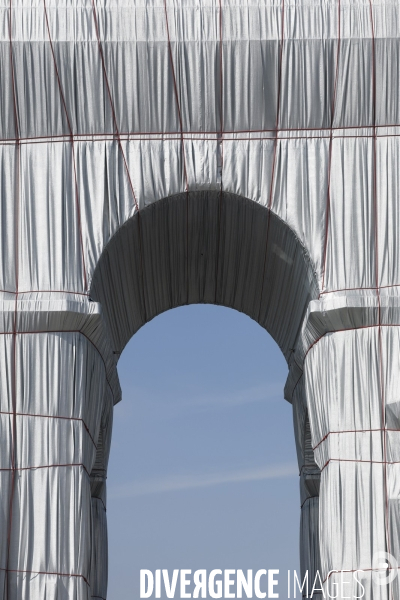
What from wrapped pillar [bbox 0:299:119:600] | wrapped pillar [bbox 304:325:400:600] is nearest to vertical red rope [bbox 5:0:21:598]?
wrapped pillar [bbox 0:299:119:600]

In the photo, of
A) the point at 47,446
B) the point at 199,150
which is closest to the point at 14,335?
the point at 47,446

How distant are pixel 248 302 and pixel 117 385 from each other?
171 inches

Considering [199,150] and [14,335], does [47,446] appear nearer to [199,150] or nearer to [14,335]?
[14,335]

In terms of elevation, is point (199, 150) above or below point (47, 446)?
→ above

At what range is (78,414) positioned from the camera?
84.1 ft

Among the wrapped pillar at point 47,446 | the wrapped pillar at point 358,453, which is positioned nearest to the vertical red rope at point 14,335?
the wrapped pillar at point 47,446

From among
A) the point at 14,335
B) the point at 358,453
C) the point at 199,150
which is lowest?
the point at 358,453

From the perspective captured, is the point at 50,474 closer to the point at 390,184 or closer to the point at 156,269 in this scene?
the point at 156,269

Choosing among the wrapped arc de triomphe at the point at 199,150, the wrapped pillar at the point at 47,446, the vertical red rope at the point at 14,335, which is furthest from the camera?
the wrapped arc de triomphe at the point at 199,150

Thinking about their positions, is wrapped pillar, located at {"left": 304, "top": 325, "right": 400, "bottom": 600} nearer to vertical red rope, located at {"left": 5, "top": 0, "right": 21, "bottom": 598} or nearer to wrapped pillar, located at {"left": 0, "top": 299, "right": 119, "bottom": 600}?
wrapped pillar, located at {"left": 0, "top": 299, "right": 119, "bottom": 600}

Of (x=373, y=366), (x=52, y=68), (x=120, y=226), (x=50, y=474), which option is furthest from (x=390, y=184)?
(x=50, y=474)

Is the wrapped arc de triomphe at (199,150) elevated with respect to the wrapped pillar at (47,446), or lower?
elevated

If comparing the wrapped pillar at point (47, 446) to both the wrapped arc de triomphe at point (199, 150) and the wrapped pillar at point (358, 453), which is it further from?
the wrapped pillar at point (358, 453)

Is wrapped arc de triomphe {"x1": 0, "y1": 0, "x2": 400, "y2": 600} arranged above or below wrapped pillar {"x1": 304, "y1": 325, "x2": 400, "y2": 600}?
above
